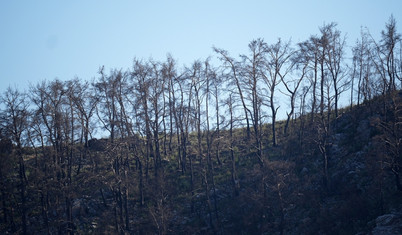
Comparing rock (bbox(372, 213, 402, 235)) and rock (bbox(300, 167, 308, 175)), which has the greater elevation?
rock (bbox(300, 167, 308, 175))

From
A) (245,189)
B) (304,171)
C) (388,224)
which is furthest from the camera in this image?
(245,189)

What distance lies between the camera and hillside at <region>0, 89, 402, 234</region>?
28562 millimetres

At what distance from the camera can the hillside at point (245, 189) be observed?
1125 inches

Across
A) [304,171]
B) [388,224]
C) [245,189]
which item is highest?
[304,171]

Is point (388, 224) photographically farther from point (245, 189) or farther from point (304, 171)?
point (245, 189)

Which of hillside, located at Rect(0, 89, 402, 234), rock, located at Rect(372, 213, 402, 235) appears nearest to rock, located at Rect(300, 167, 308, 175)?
hillside, located at Rect(0, 89, 402, 234)

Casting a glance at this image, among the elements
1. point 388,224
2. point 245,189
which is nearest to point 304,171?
point 245,189

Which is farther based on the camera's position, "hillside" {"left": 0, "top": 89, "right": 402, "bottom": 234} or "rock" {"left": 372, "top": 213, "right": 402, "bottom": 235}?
"hillside" {"left": 0, "top": 89, "right": 402, "bottom": 234}

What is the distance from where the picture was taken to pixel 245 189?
36062 mm

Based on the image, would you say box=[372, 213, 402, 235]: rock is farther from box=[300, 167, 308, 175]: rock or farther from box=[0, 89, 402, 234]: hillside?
box=[300, 167, 308, 175]: rock

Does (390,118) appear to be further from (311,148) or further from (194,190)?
(194,190)

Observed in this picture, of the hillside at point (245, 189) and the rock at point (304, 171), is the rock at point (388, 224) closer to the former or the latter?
the hillside at point (245, 189)

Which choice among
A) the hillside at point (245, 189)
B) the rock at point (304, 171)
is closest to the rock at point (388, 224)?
the hillside at point (245, 189)

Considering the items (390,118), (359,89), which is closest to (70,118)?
(390,118)
